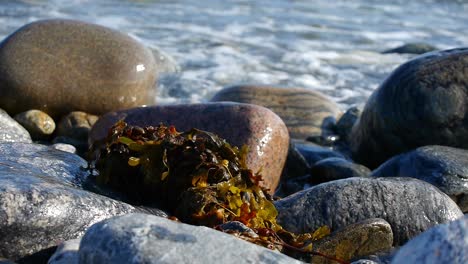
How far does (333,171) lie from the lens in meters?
5.56

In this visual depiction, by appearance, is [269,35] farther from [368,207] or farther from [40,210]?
[40,210]

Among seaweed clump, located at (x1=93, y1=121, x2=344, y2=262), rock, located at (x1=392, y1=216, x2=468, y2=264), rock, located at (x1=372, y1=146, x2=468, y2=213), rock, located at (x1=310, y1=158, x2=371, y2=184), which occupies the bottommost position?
rock, located at (x1=310, y1=158, x2=371, y2=184)

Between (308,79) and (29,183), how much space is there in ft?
22.2

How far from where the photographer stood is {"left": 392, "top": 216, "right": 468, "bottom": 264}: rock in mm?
1994

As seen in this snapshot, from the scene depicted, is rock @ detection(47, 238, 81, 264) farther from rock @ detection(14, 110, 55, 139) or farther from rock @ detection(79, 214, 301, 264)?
rock @ detection(14, 110, 55, 139)

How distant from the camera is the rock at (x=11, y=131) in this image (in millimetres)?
5355

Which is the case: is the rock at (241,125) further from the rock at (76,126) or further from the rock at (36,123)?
the rock at (36,123)

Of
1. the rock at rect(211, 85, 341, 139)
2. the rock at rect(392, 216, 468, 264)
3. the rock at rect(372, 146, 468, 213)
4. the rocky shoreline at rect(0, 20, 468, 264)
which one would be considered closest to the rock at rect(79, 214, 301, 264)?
the rocky shoreline at rect(0, 20, 468, 264)

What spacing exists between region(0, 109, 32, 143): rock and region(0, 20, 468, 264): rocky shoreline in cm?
2

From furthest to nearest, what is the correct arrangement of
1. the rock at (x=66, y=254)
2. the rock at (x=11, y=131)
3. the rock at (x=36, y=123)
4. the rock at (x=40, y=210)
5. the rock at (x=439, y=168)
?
the rock at (x=36, y=123) < the rock at (x=11, y=131) < the rock at (x=439, y=168) < the rock at (x=40, y=210) < the rock at (x=66, y=254)

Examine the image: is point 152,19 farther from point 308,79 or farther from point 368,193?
point 368,193

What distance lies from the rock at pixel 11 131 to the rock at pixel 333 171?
2119 millimetres

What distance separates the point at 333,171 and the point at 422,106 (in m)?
0.84

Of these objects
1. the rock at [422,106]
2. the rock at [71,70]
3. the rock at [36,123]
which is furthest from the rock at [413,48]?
the rock at [36,123]
